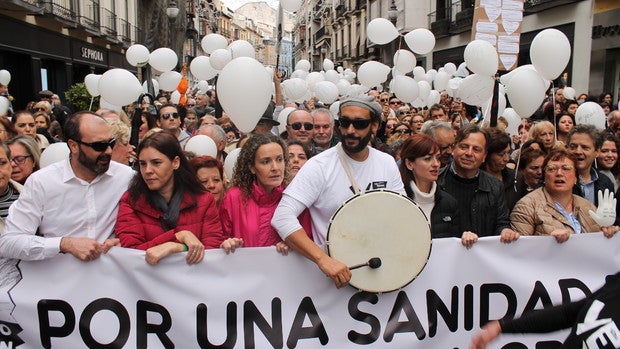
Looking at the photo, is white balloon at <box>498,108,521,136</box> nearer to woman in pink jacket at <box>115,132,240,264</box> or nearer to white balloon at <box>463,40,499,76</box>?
white balloon at <box>463,40,499,76</box>

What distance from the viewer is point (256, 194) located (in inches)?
129

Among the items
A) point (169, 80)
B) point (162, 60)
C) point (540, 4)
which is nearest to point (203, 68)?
point (162, 60)

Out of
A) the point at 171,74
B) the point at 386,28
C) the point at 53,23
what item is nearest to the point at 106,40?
the point at 53,23

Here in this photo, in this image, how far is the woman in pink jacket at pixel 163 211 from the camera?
3.00 metres

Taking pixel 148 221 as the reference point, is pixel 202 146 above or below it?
above

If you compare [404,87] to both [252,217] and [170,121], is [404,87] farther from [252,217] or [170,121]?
[252,217]

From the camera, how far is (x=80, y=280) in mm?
3062

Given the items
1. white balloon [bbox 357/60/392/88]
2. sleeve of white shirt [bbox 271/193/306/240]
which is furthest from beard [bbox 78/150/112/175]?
white balloon [bbox 357/60/392/88]

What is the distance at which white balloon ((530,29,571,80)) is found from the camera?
19.8ft

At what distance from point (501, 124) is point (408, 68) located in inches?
133

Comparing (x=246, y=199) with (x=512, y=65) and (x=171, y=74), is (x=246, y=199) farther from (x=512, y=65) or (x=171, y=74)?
(x=171, y=74)

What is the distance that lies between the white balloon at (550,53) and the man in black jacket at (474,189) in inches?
100

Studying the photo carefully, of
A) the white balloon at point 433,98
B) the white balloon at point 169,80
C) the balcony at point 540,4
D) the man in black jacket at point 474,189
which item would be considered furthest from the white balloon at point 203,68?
the balcony at point 540,4

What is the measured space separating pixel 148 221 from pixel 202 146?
6.36ft
